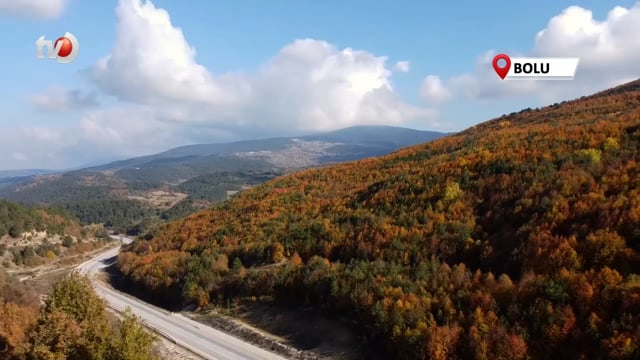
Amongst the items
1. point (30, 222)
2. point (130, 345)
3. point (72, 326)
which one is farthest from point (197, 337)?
point (30, 222)

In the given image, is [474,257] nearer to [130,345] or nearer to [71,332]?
[130,345]

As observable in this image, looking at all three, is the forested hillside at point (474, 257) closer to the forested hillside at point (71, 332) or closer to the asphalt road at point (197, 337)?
the asphalt road at point (197, 337)

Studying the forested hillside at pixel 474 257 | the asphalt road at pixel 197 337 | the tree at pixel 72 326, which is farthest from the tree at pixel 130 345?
the forested hillside at pixel 474 257

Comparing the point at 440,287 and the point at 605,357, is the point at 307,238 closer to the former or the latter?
the point at 440,287

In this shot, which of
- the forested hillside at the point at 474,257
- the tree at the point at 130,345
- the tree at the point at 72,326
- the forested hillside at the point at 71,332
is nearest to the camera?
the tree at the point at 130,345

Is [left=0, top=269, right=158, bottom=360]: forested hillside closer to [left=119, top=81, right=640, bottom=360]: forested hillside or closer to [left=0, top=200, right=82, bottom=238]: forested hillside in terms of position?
[left=119, top=81, right=640, bottom=360]: forested hillside

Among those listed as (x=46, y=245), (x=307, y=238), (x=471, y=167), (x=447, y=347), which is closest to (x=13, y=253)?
(x=46, y=245)

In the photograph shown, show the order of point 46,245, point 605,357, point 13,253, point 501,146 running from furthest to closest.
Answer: point 46,245
point 13,253
point 501,146
point 605,357

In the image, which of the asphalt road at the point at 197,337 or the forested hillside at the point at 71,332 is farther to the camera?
the asphalt road at the point at 197,337
